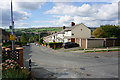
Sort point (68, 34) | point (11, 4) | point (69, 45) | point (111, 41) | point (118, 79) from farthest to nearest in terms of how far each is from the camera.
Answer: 1. point (68, 34)
2. point (69, 45)
3. point (111, 41)
4. point (11, 4)
5. point (118, 79)

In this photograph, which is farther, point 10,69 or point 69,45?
point 69,45

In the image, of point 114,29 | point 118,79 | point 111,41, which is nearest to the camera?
point 118,79

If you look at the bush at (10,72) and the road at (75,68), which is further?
the road at (75,68)

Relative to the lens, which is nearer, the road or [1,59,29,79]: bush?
[1,59,29,79]: bush

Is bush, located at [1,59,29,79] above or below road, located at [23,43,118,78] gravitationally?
above

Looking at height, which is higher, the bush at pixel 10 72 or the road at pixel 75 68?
the bush at pixel 10 72

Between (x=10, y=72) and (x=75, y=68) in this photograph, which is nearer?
(x=10, y=72)

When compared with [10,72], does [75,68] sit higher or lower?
lower

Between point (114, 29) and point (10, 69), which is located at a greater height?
point (114, 29)

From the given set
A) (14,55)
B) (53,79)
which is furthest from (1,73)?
(53,79)

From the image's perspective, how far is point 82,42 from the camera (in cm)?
2611

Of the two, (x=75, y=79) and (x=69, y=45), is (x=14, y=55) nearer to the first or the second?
(x=75, y=79)

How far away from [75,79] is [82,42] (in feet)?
65.4

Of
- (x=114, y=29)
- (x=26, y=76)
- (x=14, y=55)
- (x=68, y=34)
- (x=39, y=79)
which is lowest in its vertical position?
(x=39, y=79)
